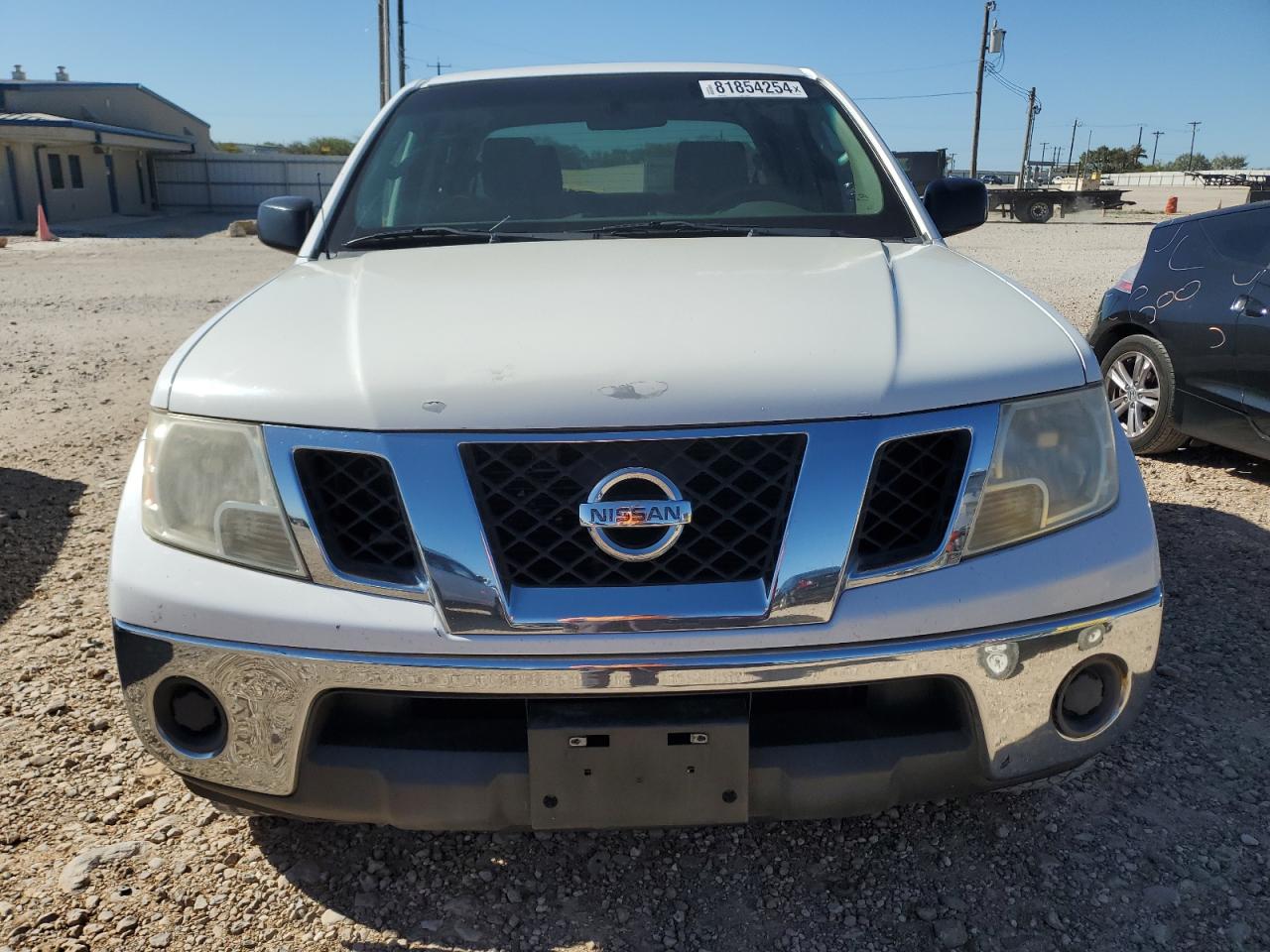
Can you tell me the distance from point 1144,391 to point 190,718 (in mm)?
4891

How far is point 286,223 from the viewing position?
3.14 metres

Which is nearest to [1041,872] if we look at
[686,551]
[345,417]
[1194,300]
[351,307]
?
[686,551]

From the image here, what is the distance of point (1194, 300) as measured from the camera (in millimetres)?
4934

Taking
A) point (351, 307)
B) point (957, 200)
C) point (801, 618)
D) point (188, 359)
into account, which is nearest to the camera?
point (801, 618)

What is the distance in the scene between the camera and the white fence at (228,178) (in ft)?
138

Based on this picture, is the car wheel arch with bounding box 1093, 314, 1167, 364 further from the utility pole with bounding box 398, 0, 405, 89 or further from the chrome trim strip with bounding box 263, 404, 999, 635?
the utility pole with bounding box 398, 0, 405, 89

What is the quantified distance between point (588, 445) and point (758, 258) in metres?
0.96

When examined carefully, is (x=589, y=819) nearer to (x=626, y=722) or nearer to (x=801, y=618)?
(x=626, y=722)

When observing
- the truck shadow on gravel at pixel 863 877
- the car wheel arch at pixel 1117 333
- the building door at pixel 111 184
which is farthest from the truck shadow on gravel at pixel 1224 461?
the building door at pixel 111 184

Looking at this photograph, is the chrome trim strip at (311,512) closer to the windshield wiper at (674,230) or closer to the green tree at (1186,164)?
the windshield wiper at (674,230)

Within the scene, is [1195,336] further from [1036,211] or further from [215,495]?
[1036,211]

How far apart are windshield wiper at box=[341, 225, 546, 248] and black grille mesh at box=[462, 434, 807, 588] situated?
123 cm

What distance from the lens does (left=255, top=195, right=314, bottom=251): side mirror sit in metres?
3.14

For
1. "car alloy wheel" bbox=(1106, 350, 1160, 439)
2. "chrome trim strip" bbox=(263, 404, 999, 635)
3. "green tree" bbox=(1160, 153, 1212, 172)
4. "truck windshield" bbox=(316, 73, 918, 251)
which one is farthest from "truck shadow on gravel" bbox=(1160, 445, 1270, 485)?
"green tree" bbox=(1160, 153, 1212, 172)
